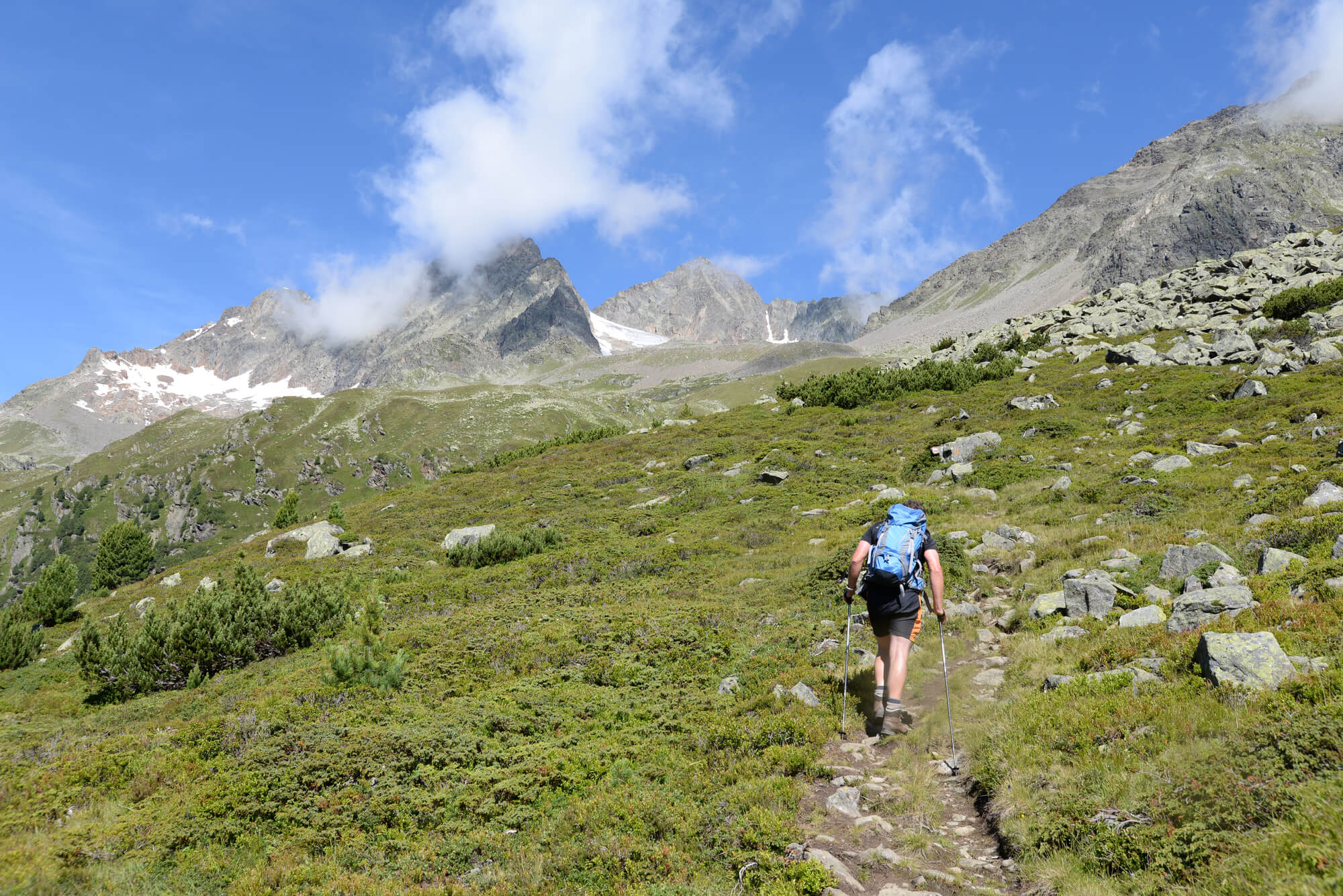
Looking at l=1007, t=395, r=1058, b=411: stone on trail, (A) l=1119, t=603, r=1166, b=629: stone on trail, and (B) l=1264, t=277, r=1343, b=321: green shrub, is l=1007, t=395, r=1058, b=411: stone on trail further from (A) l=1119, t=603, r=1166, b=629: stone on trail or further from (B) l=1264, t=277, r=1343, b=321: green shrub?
(A) l=1119, t=603, r=1166, b=629: stone on trail

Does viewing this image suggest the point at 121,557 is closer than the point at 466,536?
No

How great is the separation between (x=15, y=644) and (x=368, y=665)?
57.6 ft

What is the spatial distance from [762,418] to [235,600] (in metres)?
33.7

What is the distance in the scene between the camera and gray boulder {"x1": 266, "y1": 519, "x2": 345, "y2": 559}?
26828mm

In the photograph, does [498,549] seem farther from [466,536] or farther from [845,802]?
[845,802]

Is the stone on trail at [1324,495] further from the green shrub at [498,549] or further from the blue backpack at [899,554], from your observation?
the green shrub at [498,549]

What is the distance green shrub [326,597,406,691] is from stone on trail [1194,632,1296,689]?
1297cm

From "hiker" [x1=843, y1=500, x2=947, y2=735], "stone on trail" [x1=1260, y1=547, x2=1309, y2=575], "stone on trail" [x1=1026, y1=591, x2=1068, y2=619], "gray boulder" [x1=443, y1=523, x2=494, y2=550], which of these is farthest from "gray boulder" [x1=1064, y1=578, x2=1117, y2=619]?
"gray boulder" [x1=443, y1=523, x2=494, y2=550]

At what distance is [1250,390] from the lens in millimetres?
25062

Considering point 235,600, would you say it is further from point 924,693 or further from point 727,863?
point 924,693

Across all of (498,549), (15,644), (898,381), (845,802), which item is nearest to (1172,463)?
(845,802)

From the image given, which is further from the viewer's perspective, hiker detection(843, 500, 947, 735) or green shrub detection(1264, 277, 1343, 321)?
green shrub detection(1264, 277, 1343, 321)

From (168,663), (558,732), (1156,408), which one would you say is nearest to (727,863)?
(558,732)

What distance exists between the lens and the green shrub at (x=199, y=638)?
1521cm
